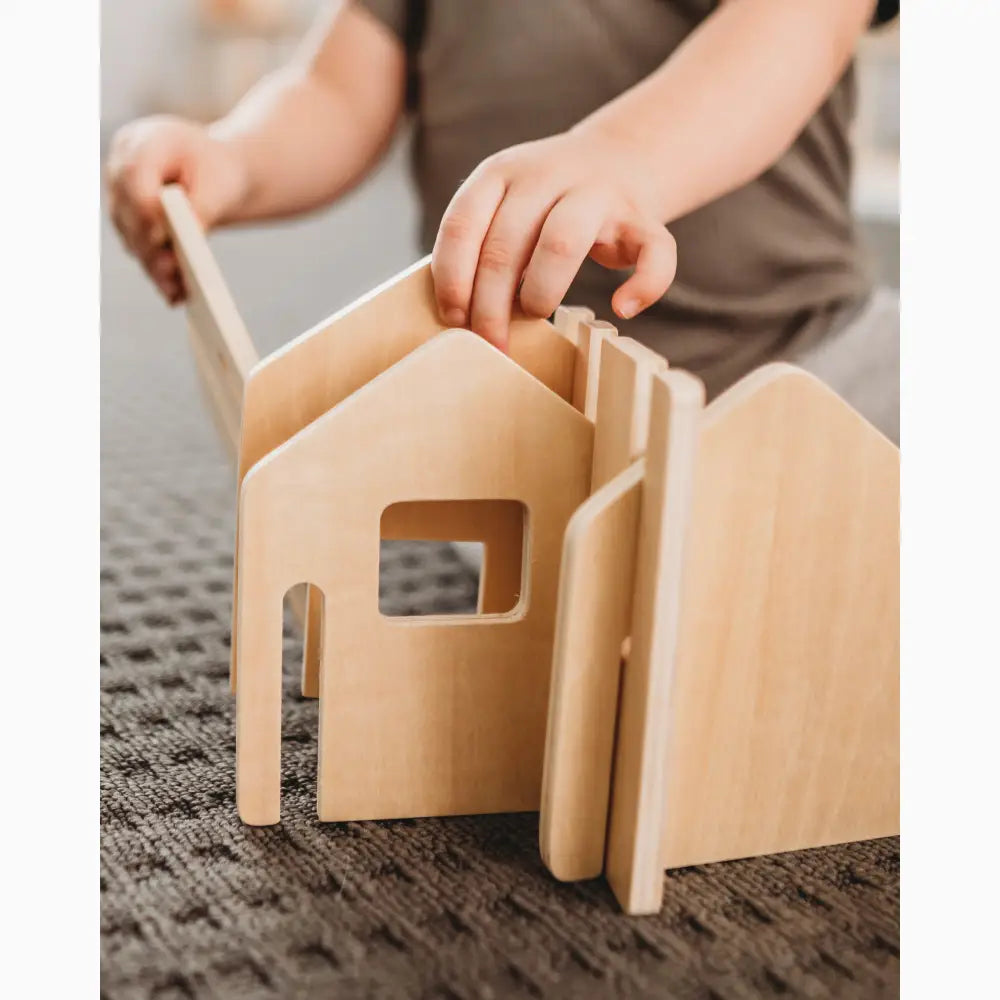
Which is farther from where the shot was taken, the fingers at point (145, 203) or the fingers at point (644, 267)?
the fingers at point (145, 203)

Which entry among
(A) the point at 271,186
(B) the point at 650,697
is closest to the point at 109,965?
(B) the point at 650,697

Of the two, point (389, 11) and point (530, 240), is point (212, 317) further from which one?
point (389, 11)

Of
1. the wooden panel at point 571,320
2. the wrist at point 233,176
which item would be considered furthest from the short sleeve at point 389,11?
the wooden panel at point 571,320

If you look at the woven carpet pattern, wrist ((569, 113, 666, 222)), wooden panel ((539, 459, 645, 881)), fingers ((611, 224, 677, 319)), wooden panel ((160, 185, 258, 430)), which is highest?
wrist ((569, 113, 666, 222))

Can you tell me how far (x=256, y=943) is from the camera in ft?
0.88

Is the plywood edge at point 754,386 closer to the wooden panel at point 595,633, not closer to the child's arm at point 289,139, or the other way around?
the wooden panel at point 595,633

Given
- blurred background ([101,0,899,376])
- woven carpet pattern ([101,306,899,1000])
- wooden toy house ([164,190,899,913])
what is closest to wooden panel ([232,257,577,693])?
wooden toy house ([164,190,899,913])

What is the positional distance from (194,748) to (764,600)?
0.19 meters

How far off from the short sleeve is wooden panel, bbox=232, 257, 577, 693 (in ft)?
1.19

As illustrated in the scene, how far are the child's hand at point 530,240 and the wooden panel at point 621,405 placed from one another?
0.03m

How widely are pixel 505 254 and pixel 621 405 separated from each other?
7 centimetres

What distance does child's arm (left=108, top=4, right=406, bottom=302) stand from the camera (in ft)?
1.73

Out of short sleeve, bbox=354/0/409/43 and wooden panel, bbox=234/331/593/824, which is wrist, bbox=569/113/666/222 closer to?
wooden panel, bbox=234/331/593/824

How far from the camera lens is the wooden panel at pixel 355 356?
34cm
